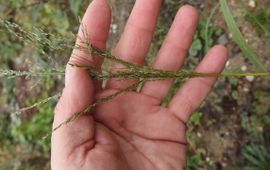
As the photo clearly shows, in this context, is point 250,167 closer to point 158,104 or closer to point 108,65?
point 158,104

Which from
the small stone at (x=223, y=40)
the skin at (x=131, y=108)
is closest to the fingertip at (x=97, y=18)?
the skin at (x=131, y=108)

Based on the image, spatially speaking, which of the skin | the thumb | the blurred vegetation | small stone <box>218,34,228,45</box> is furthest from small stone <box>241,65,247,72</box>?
the thumb

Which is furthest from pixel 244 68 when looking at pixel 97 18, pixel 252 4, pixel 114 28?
pixel 97 18

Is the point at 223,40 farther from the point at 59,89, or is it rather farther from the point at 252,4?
the point at 59,89

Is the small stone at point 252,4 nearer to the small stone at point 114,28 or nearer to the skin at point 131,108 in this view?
the skin at point 131,108

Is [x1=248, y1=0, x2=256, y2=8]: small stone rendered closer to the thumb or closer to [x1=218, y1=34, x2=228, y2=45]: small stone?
[x1=218, y1=34, x2=228, y2=45]: small stone

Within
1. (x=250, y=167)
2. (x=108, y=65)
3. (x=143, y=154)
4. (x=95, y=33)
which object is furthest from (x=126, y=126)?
(x=250, y=167)
